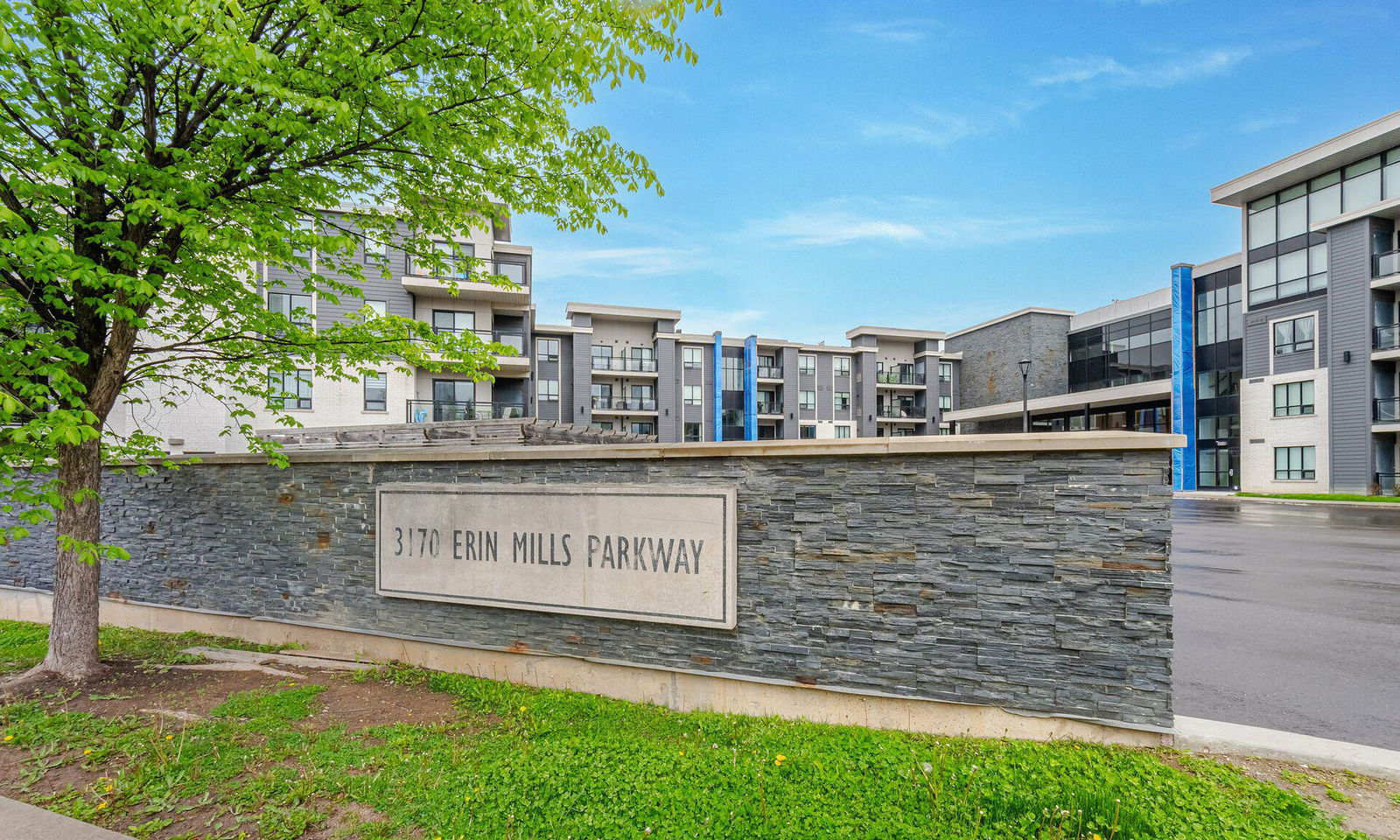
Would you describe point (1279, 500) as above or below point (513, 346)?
below

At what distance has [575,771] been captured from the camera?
3.92 m

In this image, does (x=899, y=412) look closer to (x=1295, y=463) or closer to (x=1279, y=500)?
(x=1295, y=463)

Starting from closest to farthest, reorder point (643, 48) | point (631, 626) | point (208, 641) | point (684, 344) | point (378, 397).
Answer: point (631, 626)
point (643, 48)
point (208, 641)
point (378, 397)
point (684, 344)

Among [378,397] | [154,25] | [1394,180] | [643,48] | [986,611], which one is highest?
[1394,180]

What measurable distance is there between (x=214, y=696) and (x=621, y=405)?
134 feet

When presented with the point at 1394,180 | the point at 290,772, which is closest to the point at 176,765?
the point at 290,772

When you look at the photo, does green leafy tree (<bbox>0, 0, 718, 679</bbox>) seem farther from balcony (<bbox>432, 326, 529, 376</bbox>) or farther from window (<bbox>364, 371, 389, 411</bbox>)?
balcony (<bbox>432, 326, 529, 376</bbox>)

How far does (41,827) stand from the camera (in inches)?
134

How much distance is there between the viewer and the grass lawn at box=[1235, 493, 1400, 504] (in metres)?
24.7

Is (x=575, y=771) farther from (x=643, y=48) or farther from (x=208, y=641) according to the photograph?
(x=643, y=48)

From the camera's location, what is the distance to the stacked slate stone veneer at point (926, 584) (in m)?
4.24

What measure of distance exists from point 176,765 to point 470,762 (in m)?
2.04

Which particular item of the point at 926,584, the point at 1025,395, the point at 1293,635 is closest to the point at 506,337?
the point at 1025,395

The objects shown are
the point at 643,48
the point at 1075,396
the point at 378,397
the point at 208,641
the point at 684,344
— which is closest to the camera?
the point at 643,48
